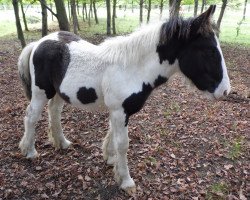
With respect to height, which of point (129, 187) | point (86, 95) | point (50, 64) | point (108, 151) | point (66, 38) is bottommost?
point (129, 187)

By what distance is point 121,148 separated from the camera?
4148 millimetres

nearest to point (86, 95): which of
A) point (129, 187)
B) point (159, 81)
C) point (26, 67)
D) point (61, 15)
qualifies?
point (159, 81)

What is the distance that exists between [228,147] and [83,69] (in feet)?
10.8

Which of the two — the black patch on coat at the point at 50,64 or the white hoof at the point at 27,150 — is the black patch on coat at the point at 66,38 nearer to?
the black patch on coat at the point at 50,64

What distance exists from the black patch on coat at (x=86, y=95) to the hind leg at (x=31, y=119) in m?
0.84

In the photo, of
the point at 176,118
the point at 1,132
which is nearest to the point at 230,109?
the point at 176,118

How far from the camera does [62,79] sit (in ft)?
14.1

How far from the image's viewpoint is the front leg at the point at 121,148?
3.95 metres

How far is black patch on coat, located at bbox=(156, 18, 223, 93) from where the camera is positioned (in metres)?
3.42

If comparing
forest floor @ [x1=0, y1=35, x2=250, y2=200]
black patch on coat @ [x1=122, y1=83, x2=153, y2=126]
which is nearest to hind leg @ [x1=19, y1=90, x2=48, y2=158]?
forest floor @ [x1=0, y1=35, x2=250, y2=200]

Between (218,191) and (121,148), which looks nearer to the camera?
(121,148)

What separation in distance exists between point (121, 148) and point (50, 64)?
1697mm

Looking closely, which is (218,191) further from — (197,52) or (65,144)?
(65,144)

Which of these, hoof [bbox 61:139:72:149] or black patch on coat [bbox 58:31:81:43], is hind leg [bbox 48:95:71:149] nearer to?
hoof [bbox 61:139:72:149]
